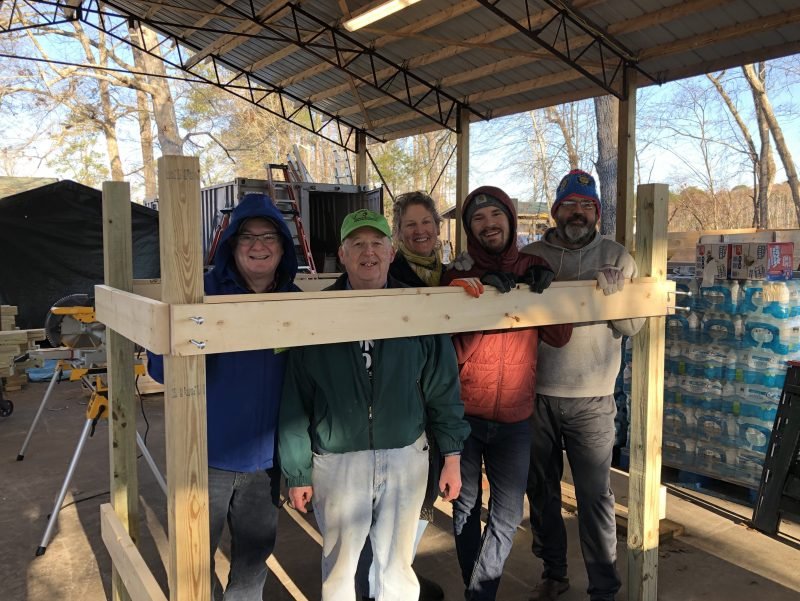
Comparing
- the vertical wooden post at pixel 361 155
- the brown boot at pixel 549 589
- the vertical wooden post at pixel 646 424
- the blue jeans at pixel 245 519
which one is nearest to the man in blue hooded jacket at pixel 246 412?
the blue jeans at pixel 245 519

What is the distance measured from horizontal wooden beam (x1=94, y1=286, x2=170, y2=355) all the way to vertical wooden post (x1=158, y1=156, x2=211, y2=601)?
0.04 meters

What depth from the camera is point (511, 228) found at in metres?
2.55

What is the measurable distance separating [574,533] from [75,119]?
2774cm

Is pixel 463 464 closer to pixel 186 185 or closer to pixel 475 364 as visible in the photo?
pixel 475 364

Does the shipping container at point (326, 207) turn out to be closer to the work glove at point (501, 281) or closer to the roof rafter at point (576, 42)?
the roof rafter at point (576, 42)

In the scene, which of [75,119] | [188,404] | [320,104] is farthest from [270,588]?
[75,119]

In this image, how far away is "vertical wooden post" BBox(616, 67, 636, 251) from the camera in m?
7.81

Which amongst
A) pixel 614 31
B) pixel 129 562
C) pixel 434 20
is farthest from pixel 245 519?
pixel 434 20

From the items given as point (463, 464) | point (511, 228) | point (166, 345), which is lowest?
point (463, 464)

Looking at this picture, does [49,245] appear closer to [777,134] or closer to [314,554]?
[314,554]

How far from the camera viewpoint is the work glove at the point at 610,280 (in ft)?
7.88

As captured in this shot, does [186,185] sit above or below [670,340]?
above

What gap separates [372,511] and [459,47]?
778 centimetres

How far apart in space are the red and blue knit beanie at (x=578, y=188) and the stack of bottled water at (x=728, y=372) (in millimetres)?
2001
